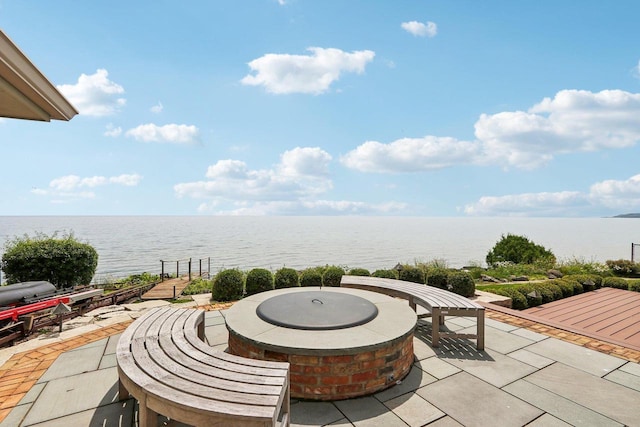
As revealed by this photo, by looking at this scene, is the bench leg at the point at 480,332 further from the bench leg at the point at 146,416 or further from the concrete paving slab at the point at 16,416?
the concrete paving slab at the point at 16,416

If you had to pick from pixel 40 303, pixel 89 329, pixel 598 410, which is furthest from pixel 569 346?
pixel 40 303

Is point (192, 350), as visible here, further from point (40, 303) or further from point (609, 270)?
point (609, 270)

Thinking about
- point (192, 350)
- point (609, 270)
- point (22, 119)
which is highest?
point (22, 119)

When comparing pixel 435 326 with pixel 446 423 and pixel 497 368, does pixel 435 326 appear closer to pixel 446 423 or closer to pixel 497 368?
pixel 497 368

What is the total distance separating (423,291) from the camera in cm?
634

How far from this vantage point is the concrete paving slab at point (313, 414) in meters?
3.36

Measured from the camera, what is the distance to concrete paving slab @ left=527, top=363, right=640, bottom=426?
3582 millimetres

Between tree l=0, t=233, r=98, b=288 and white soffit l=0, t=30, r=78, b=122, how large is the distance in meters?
11.2

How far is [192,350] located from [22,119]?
2932mm

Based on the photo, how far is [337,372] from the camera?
149 inches

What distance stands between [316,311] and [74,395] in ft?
10.6

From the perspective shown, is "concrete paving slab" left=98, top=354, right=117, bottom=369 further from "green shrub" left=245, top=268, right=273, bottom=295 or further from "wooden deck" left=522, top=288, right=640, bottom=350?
"wooden deck" left=522, top=288, right=640, bottom=350

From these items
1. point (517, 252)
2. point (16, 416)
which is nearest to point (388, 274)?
point (16, 416)

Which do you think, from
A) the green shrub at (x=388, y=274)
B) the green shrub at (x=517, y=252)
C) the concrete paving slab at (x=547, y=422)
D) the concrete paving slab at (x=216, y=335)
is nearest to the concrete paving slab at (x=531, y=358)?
the concrete paving slab at (x=547, y=422)
